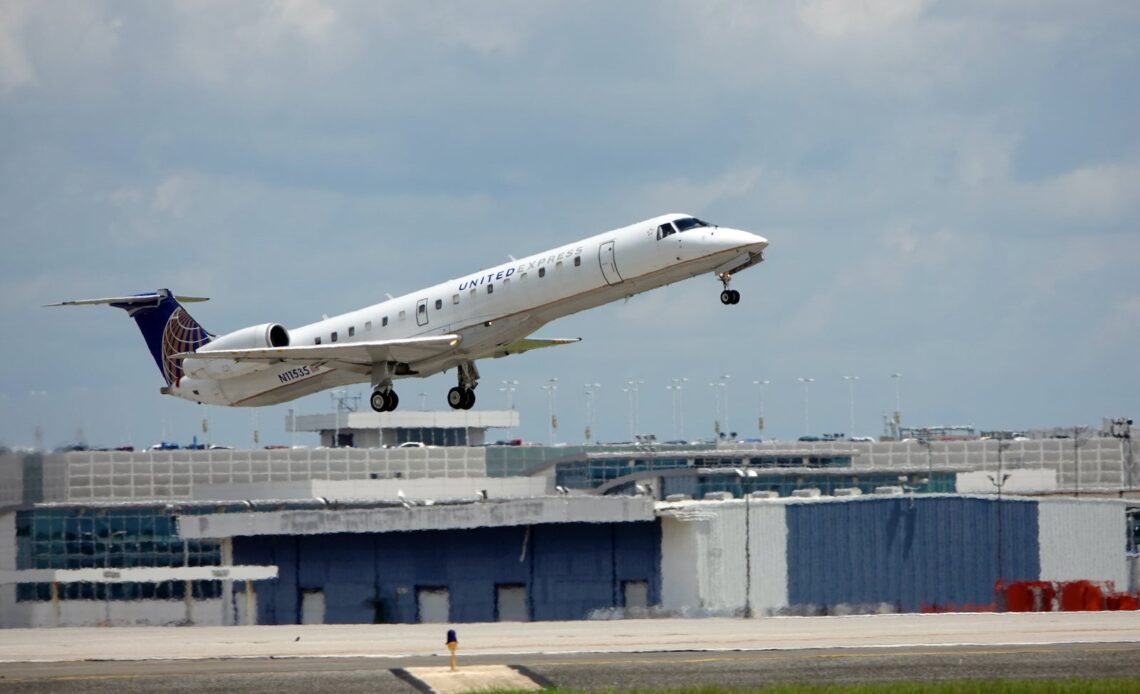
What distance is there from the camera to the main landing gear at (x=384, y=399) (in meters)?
49.5

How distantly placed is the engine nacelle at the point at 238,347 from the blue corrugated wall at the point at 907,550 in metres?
19.3

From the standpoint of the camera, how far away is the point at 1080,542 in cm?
5944

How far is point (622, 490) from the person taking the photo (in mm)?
77250

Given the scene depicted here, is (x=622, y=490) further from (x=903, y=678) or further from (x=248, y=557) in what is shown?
(x=903, y=678)

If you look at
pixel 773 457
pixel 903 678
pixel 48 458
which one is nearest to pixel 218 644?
pixel 48 458

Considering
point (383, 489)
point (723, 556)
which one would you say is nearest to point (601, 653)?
point (723, 556)

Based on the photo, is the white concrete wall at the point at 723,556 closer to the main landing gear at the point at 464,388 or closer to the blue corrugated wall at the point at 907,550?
the blue corrugated wall at the point at 907,550

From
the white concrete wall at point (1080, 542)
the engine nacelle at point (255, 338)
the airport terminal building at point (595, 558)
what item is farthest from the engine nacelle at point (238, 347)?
the white concrete wall at point (1080, 542)

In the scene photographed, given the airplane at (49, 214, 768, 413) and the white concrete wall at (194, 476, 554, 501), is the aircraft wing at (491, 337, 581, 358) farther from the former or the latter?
the white concrete wall at (194, 476, 554, 501)

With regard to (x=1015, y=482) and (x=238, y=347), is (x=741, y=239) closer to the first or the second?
(x=238, y=347)

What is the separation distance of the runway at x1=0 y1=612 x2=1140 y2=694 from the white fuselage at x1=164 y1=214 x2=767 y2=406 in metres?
7.69

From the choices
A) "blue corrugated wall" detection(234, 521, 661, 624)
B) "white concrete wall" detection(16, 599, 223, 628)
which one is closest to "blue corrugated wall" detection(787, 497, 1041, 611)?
"blue corrugated wall" detection(234, 521, 661, 624)

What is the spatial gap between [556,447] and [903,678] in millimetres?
75611

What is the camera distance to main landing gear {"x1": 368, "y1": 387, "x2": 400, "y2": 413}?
162 ft
